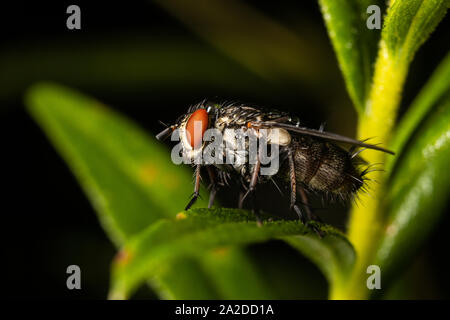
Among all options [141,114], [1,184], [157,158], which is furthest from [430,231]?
[1,184]

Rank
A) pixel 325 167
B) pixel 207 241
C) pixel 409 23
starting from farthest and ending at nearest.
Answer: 1. pixel 325 167
2. pixel 409 23
3. pixel 207 241

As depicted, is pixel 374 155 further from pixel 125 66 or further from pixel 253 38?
pixel 125 66

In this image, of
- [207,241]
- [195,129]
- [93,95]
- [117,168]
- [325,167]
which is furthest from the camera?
[93,95]

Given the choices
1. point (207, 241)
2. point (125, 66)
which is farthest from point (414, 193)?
point (125, 66)

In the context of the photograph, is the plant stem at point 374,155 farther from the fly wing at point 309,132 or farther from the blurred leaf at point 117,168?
the blurred leaf at point 117,168

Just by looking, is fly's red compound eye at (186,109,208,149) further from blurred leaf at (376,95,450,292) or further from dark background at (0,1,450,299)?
dark background at (0,1,450,299)

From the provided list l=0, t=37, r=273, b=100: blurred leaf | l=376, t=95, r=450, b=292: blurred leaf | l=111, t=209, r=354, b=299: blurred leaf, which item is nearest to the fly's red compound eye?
l=111, t=209, r=354, b=299: blurred leaf

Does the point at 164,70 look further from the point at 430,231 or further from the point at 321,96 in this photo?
the point at 430,231
